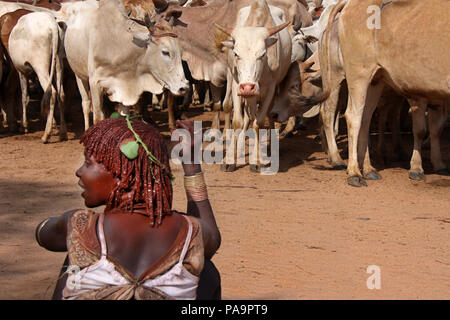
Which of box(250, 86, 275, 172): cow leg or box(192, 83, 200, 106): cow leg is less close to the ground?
box(250, 86, 275, 172): cow leg

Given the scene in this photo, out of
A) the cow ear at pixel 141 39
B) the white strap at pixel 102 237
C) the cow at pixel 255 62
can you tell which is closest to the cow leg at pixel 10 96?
the cow ear at pixel 141 39

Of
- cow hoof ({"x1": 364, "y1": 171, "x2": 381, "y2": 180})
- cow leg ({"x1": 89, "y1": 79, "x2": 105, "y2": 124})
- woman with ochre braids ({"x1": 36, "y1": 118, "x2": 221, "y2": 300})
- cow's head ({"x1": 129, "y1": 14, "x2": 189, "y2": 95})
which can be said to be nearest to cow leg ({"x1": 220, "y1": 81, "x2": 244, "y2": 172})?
cow's head ({"x1": 129, "y1": 14, "x2": 189, "y2": 95})

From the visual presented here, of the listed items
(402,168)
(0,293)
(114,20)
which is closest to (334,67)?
(402,168)

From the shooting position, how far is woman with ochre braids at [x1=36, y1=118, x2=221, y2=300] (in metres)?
3.21

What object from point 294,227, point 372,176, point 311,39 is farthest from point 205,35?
point 294,227

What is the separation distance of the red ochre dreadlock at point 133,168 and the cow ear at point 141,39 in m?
7.97

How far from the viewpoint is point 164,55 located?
37.0 feet

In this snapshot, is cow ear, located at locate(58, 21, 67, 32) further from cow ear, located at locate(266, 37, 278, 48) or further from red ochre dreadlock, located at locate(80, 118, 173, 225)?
red ochre dreadlock, located at locate(80, 118, 173, 225)

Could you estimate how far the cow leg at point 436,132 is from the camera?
10273 mm

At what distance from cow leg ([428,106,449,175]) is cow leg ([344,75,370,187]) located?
1.16 metres

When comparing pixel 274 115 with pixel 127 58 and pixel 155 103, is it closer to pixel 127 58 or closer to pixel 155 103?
pixel 127 58

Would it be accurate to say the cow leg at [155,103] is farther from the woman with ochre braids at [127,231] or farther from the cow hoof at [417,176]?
the woman with ochre braids at [127,231]

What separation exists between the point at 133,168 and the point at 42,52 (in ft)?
32.8

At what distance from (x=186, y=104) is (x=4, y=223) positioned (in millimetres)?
10373
